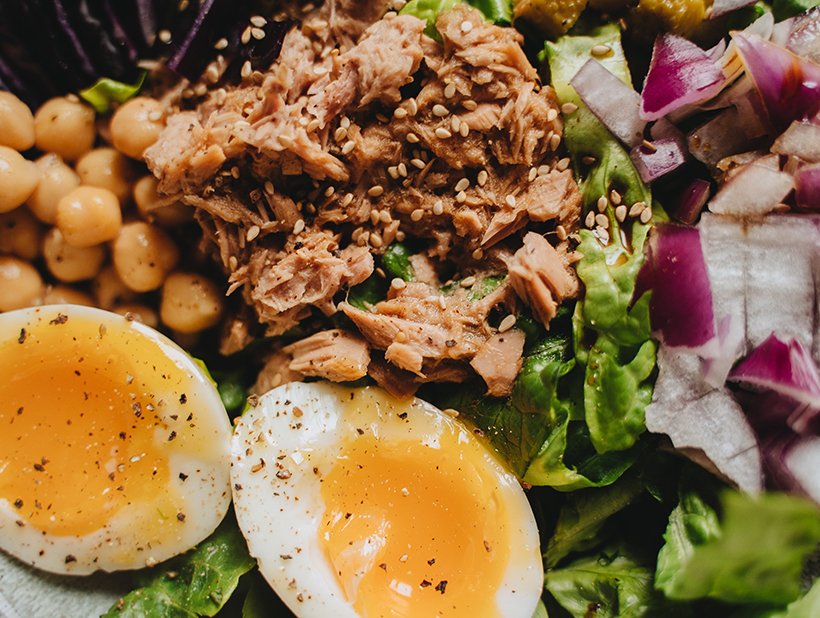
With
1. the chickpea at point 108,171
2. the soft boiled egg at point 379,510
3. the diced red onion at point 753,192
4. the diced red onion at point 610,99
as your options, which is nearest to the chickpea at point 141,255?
the chickpea at point 108,171

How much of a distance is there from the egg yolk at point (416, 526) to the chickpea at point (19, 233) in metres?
1.17

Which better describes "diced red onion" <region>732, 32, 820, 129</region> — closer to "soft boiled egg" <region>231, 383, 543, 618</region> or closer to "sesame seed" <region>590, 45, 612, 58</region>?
"sesame seed" <region>590, 45, 612, 58</region>

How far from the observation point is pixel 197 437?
79.1 inches

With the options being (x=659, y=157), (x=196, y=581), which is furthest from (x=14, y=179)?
(x=659, y=157)

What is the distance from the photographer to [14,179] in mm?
2051

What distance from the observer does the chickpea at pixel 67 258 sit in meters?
2.16

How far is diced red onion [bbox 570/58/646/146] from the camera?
1905 millimetres

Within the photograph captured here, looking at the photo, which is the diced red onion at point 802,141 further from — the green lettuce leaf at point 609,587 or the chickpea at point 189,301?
the chickpea at point 189,301

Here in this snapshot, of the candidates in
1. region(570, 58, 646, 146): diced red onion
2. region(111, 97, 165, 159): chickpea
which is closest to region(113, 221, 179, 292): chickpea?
region(111, 97, 165, 159): chickpea

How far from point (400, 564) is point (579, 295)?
33.7 inches

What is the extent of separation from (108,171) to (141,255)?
28 centimetres

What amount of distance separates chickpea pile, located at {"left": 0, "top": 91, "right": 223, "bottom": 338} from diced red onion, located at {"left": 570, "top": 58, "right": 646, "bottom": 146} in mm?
1187

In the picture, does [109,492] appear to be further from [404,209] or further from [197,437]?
[404,209]

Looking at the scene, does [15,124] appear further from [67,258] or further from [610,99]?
[610,99]
